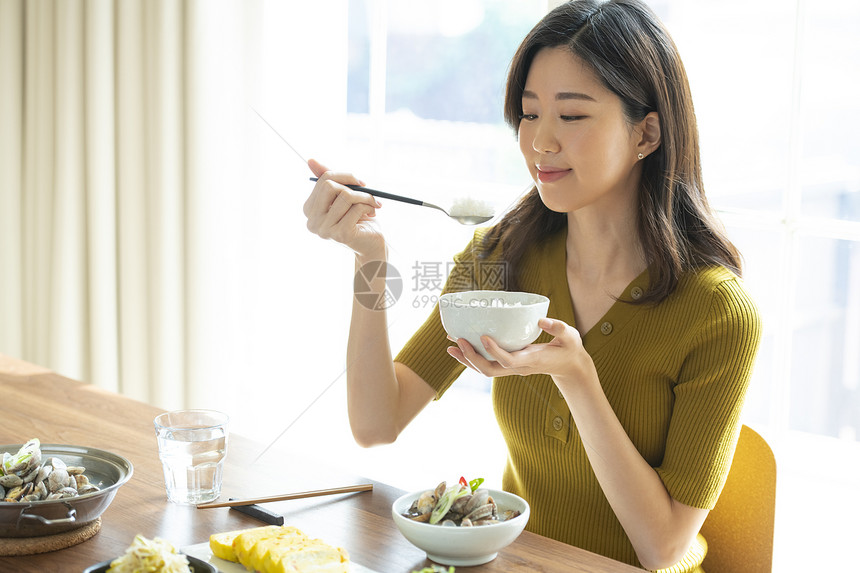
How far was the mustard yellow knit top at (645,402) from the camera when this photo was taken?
117 centimetres

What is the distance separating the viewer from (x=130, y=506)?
1017 millimetres

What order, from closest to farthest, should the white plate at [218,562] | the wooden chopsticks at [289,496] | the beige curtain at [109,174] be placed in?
the white plate at [218,562], the wooden chopsticks at [289,496], the beige curtain at [109,174]

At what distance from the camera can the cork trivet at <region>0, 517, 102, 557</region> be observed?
868 mm

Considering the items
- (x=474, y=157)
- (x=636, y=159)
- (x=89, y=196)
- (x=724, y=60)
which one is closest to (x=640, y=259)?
(x=636, y=159)

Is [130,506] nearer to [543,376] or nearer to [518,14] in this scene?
[543,376]

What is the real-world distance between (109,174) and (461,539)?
81.8 inches

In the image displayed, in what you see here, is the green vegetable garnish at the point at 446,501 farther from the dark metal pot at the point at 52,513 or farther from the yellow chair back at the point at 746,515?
the yellow chair back at the point at 746,515

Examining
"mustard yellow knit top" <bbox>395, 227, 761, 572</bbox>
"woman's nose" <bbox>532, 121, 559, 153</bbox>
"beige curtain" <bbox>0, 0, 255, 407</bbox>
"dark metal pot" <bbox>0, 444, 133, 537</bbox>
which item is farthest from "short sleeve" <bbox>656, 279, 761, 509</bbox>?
"beige curtain" <bbox>0, 0, 255, 407</bbox>

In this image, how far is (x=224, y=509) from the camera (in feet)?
3.33

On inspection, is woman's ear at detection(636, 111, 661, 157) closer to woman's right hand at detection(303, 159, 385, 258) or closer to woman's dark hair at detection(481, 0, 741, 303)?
woman's dark hair at detection(481, 0, 741, 303)

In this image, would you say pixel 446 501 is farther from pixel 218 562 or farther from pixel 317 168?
pixel 317 168

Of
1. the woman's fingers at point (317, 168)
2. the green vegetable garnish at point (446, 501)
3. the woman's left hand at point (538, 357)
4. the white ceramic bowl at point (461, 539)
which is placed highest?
the woman's fingers at point (317, 168)

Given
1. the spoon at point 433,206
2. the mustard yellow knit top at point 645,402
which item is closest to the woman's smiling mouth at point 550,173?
the spoon at point 433,206

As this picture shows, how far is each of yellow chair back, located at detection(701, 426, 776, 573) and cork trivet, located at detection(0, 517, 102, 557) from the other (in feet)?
2.84
